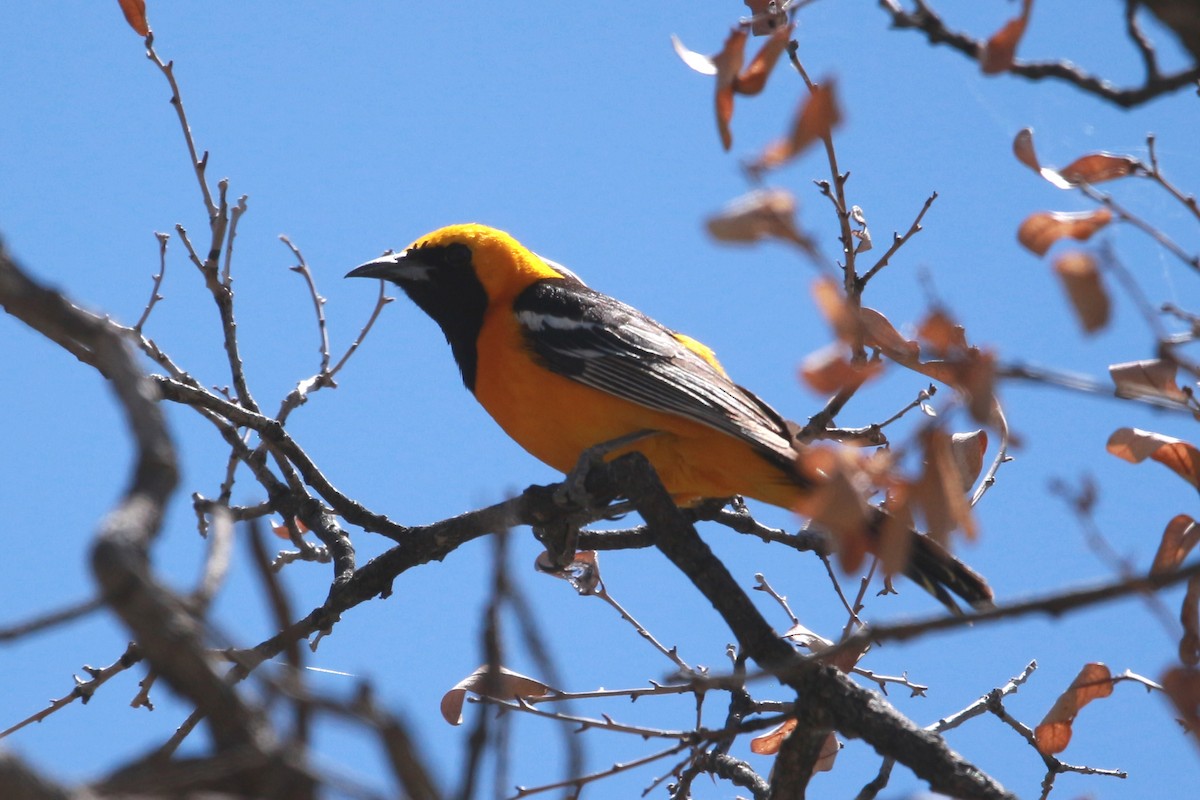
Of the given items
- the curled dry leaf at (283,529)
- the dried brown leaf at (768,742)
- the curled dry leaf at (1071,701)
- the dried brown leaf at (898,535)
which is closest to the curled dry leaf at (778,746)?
the dried brown leaf at (768,742)

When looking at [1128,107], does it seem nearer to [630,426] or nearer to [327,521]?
[630,426]

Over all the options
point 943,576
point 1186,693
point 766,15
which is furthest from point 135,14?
point 1186,693

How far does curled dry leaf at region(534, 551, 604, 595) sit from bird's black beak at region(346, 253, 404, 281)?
1.99m

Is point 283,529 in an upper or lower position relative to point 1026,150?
upper

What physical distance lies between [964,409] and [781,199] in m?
0.41

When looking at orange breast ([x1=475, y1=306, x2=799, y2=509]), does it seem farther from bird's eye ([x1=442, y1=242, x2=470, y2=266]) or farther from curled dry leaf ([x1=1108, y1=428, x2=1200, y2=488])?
curled dry leaf ([x1=1108, y1=428, x2=1200, y2=488])

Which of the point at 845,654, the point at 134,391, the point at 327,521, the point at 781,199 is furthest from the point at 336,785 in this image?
the point at 327,521

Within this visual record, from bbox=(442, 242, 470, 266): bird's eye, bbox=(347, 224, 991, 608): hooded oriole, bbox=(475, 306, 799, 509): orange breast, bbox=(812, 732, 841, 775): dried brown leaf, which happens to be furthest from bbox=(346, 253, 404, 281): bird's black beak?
bbox=(812, 732, 841, 775): dried brown leaf

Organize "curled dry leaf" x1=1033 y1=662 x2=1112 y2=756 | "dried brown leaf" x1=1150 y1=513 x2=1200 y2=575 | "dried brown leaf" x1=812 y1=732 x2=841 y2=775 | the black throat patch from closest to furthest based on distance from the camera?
"dried brown leaf" x1=1150 y1=513 x2=1200 y2=575 < "curled dry leaf" x1=1033 y1=662 x2=1112 y2=756 < "dried brown leaf" x1=812 y1=732 x2=841 y2=775 < the black throat patch

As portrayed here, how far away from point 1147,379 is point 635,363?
3260 millimetres

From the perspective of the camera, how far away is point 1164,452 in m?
2.45

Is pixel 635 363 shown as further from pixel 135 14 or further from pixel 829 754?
pixel 135 14

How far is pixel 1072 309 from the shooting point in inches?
70.2

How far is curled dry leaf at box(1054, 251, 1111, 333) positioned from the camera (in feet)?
5.80
